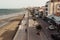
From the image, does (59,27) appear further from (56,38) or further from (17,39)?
(56,38)

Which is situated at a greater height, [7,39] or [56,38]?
[56,38]

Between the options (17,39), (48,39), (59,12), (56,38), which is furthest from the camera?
(59,12)

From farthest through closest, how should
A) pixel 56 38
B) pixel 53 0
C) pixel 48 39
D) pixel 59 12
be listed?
pixel 53 0, pixel 59 12, pixel 48 39, pixel 56 38

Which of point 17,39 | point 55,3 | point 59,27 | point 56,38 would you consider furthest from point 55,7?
point 56,38

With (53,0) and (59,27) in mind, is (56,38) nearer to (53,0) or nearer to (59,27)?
(59,27)

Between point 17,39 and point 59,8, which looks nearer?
point 17,39

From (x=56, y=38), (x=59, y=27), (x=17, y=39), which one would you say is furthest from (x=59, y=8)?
(x=56, y=38)

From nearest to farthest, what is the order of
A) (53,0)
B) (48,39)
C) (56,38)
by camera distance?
(56,38), (48,39), (53,0)

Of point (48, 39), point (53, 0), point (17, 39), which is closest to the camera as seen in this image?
point (48, 39)

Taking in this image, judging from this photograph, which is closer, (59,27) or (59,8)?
(59,27)

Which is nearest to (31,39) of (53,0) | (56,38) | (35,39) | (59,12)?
(35,39)
